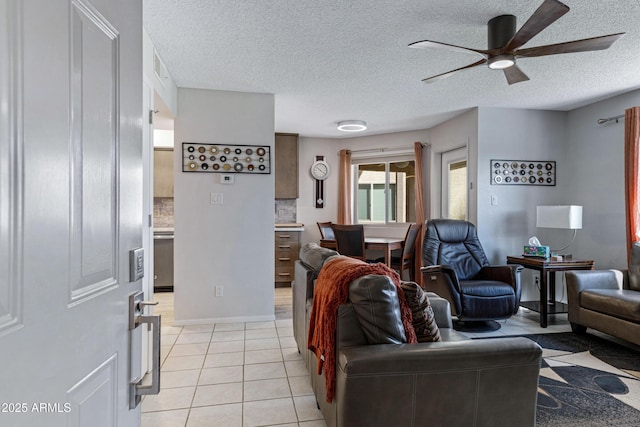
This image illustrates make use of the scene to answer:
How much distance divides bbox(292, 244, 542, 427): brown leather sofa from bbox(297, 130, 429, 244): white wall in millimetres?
4547

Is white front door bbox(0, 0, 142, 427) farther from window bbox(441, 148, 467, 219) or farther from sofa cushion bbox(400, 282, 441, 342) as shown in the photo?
window bbox(441, 148, 467, 219)

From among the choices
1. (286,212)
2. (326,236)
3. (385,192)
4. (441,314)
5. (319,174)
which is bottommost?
(441,314)

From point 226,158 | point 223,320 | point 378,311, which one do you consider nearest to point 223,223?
point 226,158

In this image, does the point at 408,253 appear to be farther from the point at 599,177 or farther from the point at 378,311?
the point at 378,311

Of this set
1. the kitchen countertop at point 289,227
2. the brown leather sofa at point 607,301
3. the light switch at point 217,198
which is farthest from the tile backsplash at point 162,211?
the brown leather sofa at point 607,301

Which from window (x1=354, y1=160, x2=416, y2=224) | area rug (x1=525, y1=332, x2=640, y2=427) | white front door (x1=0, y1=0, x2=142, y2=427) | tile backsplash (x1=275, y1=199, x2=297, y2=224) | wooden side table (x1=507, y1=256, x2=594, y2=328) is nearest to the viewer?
white front door (x1=0, y1=0, x2=142, y2=427)

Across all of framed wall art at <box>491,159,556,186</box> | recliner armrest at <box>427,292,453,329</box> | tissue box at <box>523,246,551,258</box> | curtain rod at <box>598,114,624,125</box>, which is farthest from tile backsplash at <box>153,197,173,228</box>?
curtain rod at <box>598,114,624,125</box>

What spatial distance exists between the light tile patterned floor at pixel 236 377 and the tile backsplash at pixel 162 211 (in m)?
2.26

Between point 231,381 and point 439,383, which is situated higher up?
point 439,383

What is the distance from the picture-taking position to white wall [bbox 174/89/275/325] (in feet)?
12.2

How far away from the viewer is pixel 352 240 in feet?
15.0

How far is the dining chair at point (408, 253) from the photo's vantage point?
4.76 m

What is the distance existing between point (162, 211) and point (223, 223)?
2405 mm

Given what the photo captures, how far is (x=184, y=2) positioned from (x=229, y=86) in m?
1.47
